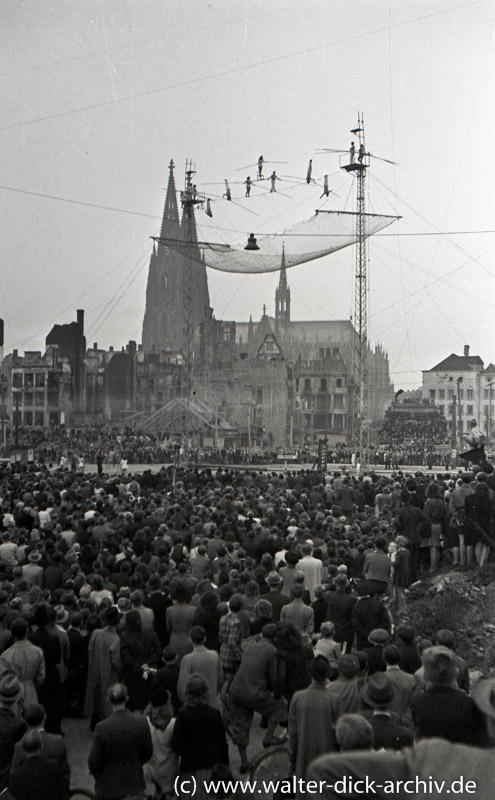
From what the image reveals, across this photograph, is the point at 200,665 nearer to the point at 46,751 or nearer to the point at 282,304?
the point at 46,751

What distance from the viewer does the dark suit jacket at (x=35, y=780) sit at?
4.38 meters

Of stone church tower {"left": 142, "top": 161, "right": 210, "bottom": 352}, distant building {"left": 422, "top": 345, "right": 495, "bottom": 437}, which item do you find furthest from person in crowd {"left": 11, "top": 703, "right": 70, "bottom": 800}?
stone church tower {"left": 142, "top": 161, "right": 210, "bottom": 352}

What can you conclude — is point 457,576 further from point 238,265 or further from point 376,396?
point 376,396

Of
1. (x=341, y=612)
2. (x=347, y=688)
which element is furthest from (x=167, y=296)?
(x=347, y=688)

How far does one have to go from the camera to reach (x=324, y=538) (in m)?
12.1

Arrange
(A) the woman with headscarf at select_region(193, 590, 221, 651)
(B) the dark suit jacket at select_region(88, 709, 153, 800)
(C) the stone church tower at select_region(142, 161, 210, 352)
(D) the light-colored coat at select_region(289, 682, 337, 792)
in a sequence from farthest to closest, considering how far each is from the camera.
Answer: (C) the stone church tower at select_region(142, 161, 210, 352) < (A) the woman with headscarf at select_region(193, 590, 221, 651) < (D) the light-colored coat at select_region(289, 682, 337, 792) < (B) the dark suit jacket at select_region(88, 709, 153, 800)

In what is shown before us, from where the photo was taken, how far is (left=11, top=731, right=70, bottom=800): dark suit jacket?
4.50m

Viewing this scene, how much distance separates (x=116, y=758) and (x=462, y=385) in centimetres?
8641

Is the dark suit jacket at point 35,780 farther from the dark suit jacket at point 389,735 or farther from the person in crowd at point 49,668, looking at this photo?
the person in crowd at point 49,668

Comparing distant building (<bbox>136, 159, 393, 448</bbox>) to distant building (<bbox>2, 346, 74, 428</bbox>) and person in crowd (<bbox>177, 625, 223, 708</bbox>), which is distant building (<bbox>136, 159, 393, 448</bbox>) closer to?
distant building (<bbox>2, 346, 74, 428</bbox>)

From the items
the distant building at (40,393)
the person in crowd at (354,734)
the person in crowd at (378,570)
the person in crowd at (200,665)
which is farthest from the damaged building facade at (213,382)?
the person in crowd at (354,734)

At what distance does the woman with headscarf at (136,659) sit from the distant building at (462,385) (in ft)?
263

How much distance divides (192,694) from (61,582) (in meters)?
4.97

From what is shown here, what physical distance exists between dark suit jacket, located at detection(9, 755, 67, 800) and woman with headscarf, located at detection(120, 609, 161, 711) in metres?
2.44
